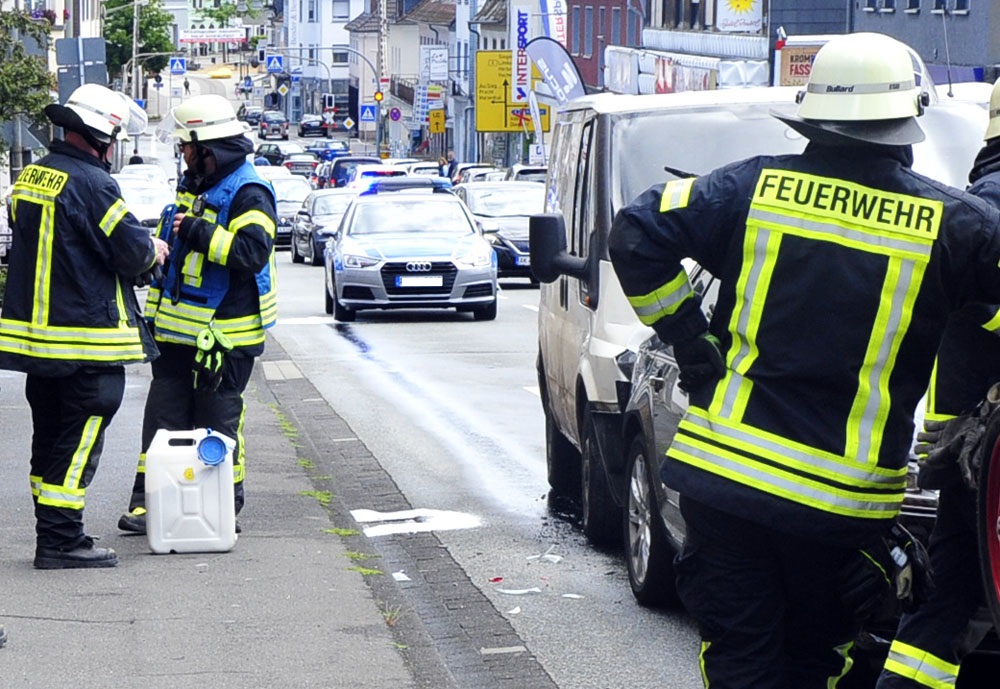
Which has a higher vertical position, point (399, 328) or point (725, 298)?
→ point (725, 298)

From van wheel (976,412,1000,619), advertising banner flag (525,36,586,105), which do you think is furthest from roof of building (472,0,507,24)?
van wheel (976,412,1000,619)

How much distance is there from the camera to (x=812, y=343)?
14.3 feet

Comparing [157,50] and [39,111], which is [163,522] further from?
[157,50]

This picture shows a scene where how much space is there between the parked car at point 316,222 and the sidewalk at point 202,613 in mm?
26525

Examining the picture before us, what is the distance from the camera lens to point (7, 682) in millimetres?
6074

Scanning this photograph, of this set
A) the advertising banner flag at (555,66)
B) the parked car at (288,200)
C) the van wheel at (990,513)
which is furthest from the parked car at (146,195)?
the van wheel at (990,513)

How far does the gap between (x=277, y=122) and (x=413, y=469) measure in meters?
126

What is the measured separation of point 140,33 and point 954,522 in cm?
11630

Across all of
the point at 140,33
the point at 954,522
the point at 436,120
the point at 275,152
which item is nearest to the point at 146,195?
the point at 954,522

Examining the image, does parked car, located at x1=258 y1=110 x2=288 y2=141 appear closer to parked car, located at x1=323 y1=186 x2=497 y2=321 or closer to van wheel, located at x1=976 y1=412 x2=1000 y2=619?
parked car, located at x1=323 y1=186 x2=497 y2=321

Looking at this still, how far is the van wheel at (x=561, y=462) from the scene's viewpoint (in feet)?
34.4

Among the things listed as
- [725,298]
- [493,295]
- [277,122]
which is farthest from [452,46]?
[725,298]

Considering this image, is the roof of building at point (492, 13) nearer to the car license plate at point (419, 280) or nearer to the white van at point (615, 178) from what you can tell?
the car license plate at point (419, 280)

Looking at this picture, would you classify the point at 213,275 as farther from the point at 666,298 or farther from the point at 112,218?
the point at 666,298
